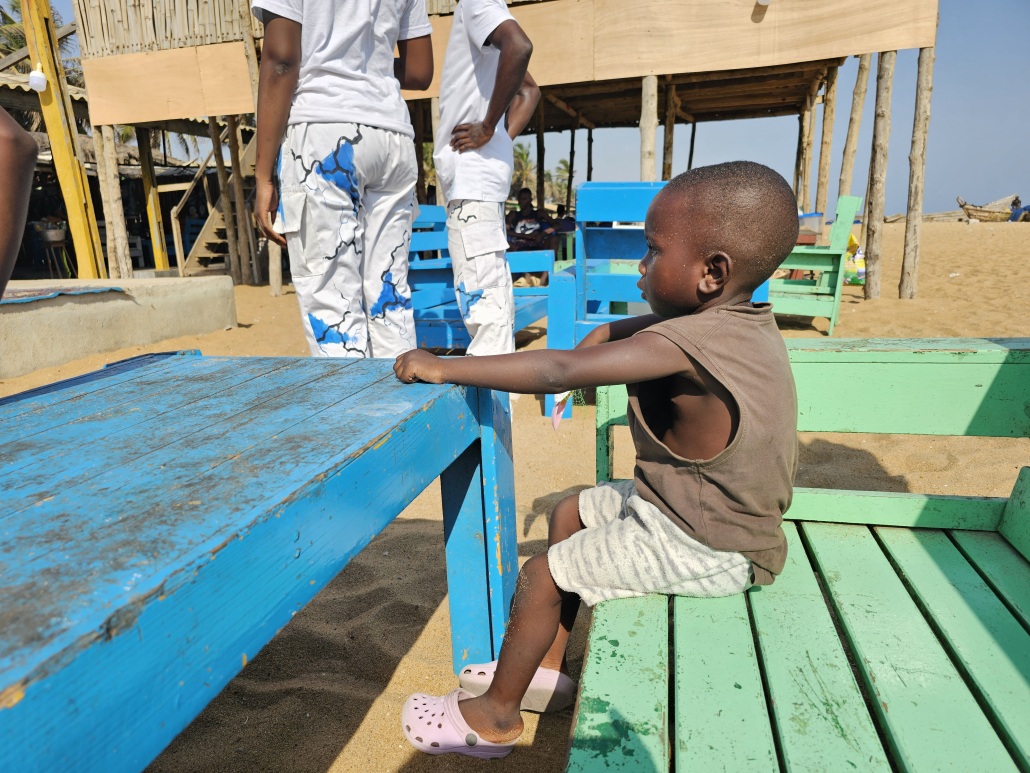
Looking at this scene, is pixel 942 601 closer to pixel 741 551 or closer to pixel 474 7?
pixel 741 551

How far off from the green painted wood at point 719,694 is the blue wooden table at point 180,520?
535mm

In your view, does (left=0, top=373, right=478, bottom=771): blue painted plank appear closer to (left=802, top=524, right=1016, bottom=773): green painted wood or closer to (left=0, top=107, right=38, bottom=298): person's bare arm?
(left=0, top=107, right=38, bottom=298): person's bare arm

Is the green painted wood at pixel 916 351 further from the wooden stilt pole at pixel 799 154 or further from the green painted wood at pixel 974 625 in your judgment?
the wooden stilt pole at pixel 799 154

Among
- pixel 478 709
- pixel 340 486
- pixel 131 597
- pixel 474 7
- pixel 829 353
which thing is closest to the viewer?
pixel 131 597

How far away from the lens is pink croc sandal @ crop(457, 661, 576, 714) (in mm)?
1436

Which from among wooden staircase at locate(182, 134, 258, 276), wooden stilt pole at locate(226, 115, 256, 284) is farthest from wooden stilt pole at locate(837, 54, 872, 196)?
wooden staircase at locate(182, 134, 258, 276)

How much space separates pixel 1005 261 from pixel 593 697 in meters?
12.7

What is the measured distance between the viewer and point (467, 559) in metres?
1.55

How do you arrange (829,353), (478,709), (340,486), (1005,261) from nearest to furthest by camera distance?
(340,486) < (478,709) < (829,353) < (1005,261)

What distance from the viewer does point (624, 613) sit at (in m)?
1.19

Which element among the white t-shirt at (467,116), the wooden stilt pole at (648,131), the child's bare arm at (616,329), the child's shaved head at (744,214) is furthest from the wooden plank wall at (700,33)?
Result: the child's shaved head at (744,214)

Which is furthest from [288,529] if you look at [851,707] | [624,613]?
[851,707]

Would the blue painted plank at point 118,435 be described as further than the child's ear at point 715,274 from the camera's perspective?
No

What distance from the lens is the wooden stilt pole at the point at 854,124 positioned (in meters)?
7.96
